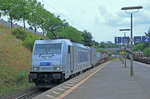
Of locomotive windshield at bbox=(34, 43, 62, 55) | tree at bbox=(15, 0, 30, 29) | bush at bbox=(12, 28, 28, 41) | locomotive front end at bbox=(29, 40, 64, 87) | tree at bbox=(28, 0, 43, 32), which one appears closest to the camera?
locomotive front end at bbox=(29, 40, 64, 87)

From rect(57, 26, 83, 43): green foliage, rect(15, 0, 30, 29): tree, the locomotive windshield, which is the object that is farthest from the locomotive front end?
rect(57, 26, 83, 43): green foliage

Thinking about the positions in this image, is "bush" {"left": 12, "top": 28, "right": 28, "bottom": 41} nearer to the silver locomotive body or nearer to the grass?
the grass

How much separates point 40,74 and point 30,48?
15.2m

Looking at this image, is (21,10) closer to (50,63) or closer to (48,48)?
(48,48)

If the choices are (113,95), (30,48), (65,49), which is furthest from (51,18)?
(113,95)

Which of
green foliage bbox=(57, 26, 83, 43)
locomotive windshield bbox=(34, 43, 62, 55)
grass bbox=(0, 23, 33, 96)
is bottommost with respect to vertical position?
grass bbox=(0, 23, 33, 96)

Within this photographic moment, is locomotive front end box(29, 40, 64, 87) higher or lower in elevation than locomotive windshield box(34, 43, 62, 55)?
lower

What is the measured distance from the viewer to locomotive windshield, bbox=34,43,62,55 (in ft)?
49.5

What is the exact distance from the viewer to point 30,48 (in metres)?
29.0

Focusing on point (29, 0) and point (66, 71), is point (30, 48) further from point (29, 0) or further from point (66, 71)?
point (29, 0)

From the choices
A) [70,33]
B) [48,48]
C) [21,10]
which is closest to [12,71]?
[48,48]

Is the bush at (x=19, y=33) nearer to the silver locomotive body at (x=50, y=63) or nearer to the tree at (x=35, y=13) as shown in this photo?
the tree at (x=35, y=13)

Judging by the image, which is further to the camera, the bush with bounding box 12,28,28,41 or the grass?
the bush with bounding box 12,28,28,41

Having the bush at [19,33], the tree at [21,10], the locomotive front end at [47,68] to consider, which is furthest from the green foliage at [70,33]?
the locomotive front end at [47,68]
